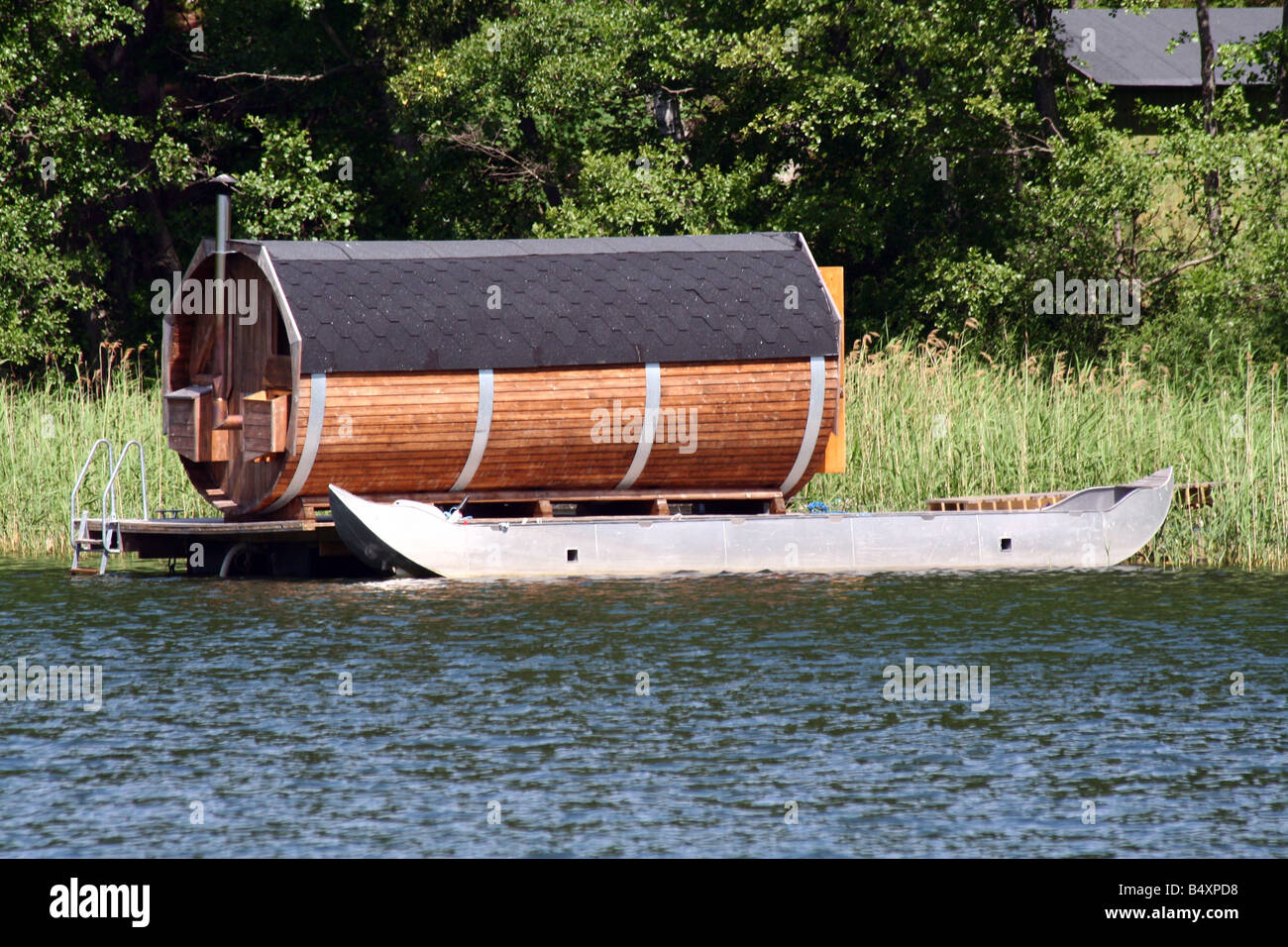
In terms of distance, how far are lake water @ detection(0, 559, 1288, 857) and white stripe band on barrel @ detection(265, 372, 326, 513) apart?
1605 millimetres

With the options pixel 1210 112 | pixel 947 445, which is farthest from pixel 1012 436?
pixel 1210 112

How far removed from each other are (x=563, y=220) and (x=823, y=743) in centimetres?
2238

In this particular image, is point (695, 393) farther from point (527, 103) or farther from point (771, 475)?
point (527, 103)

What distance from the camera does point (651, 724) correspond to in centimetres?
1441

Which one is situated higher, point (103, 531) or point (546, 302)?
point (546, 302)

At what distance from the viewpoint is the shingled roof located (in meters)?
22.9

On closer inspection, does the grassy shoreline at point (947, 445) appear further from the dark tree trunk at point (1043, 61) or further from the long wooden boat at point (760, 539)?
the dark tree trunk at point (1043, 61)

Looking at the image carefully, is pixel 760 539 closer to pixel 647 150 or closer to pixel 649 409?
pixel 649 409

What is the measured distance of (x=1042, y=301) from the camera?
33969mm

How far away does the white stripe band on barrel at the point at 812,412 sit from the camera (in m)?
24.3

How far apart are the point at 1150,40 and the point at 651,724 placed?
49.0m

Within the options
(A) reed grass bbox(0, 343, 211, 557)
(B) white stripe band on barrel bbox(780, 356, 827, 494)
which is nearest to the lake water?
(B) white stripe band on barrel bbox(780, 356, 827, 494)

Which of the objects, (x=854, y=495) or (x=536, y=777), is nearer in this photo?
(x=536, y=777)
